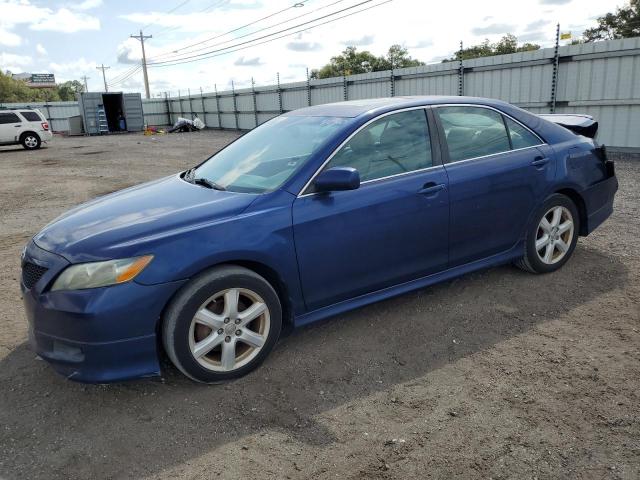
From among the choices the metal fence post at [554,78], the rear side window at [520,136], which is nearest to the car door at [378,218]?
the rear side window at [520,136]

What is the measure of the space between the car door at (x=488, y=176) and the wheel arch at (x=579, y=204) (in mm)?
328

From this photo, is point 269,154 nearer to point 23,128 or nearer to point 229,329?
point 229,329

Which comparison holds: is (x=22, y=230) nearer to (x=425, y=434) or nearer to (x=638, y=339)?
(x=425, y=434)

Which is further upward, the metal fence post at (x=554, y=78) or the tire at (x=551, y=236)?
the metal fence post at (x=554, y=78)

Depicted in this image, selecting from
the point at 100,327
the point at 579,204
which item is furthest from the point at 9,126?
the point at 579,204

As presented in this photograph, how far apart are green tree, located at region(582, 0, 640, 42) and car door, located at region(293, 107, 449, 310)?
44017 millimetres

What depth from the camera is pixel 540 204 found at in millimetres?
4340

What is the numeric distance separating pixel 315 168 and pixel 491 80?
1260 cm

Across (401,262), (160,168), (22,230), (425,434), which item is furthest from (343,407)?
(160,168)

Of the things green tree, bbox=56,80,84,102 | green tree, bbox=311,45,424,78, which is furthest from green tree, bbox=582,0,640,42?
green tree, bbox=56,80,84,102

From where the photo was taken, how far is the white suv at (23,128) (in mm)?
21969

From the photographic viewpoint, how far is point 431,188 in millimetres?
3729

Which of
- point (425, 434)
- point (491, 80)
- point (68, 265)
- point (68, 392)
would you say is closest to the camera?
point (425, 434)

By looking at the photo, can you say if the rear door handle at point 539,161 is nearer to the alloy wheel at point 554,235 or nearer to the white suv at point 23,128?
the alloy wheel at point 554,235
